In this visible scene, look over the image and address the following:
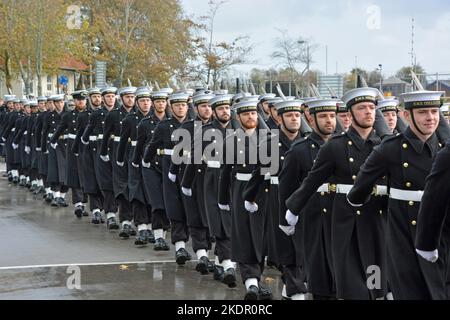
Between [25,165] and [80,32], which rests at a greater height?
[80,32]

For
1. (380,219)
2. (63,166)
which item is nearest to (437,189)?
(380,219)

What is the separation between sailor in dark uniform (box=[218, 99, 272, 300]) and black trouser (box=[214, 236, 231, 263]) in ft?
2.44

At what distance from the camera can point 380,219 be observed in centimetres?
704

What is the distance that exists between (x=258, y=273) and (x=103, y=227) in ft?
19.4

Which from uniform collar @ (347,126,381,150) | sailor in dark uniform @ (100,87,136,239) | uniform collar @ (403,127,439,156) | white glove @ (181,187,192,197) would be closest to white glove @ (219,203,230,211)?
white glove @ (181,187,192,197)

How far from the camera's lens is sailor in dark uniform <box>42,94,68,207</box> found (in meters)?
17.1

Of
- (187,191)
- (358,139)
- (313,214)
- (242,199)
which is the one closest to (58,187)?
(187,191)

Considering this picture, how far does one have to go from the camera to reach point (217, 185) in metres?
9.92

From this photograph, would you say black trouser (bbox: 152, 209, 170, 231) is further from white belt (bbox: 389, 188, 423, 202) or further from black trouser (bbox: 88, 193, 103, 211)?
white belt (bbox: 389, 188, 423, 202)

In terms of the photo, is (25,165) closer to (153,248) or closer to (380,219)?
(153,248)

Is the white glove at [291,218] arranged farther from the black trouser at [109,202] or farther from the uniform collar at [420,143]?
the black trouser at [109,202]

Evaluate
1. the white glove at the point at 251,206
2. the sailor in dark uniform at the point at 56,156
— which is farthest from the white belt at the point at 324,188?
the sailor in dark uniform at the point at 56,156

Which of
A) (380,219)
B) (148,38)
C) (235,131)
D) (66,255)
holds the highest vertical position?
(148,38)

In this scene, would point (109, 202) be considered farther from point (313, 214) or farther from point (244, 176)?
point (313, 214)
